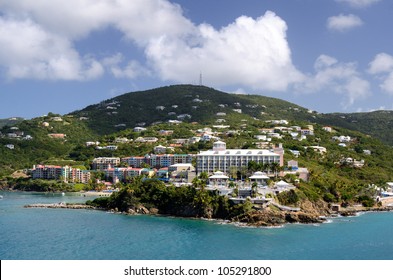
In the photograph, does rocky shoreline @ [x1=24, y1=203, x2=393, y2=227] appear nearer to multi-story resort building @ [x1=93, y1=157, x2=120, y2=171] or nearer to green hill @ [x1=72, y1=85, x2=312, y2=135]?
multi-story resort building @ [x1=93, y1=157, x2=120, y2=171]

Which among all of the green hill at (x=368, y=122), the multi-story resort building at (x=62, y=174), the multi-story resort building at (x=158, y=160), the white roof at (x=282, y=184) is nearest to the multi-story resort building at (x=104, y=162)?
the multi-story resort building at (x=158, y=160)

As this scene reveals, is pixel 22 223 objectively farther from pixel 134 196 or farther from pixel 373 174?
pixel 373 174

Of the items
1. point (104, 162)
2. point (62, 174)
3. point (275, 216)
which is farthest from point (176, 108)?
point (275, 216)

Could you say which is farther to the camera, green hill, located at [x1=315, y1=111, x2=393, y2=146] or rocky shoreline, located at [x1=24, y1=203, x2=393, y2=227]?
green hill, located at [x1=315, y1=111, x2=393, y2=146]

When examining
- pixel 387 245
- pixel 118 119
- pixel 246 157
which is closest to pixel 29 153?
pixel 118 119

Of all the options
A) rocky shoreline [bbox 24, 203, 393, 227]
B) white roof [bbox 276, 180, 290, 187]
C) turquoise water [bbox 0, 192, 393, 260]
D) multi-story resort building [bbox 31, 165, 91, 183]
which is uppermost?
white roof [bbox 276, 180, 290, 187]

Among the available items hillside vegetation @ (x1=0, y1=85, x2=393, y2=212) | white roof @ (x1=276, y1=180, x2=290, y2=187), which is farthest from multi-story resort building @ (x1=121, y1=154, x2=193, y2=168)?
white roof @ (x1=276, y1=180, x2=290, y2=187)
